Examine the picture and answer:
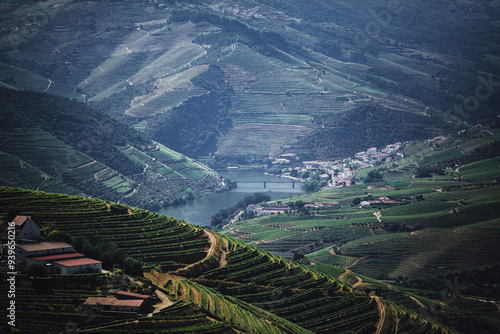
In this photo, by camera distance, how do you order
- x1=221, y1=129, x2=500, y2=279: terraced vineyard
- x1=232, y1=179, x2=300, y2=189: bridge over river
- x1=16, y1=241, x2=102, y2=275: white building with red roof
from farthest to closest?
1. x1=232, y1=179, x2=300, y2=189: bridge over river
2. x1=221, y1=129, x2=500, y2=279: terraced vineyard
3. x1=16, y1=241, x2=102, y2=275: white building with red roof

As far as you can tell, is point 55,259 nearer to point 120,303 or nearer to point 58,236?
point 58,236

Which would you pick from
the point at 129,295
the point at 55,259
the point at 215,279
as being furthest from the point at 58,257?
the point at 215,279

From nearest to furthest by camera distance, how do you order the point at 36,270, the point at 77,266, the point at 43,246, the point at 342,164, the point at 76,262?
the point at 36,270
the point at 77,266
the point at 76,262
the point at 43,246
the point at 342,164

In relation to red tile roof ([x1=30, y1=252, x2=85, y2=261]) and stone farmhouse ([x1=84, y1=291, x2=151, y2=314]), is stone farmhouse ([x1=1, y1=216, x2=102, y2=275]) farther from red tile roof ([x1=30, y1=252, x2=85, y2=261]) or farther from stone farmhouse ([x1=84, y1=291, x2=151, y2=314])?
stone farmhouse ([x1=84, y1=291, x2=151, y2=314])

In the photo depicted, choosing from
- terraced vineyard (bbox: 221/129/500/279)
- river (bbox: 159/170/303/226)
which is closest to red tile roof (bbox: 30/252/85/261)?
terraced vineyard (bbox: 221/129/500/279)

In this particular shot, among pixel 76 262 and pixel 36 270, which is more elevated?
pixel 36 270

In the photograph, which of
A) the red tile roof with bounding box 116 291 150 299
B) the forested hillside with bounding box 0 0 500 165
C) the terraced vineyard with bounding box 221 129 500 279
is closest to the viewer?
the red tile roof with bounding box 116 291 150 299
